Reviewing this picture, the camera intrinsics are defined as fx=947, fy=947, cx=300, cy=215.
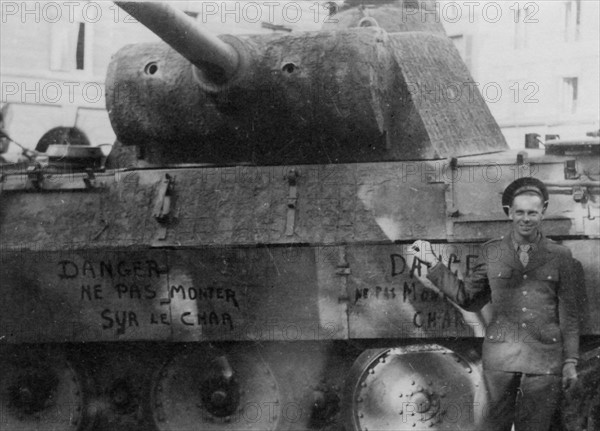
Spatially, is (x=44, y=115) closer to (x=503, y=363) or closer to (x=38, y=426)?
(x=38, y=426)

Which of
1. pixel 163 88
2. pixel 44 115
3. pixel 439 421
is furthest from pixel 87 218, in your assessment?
pixel 44 115

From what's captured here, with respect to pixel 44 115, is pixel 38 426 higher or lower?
lower

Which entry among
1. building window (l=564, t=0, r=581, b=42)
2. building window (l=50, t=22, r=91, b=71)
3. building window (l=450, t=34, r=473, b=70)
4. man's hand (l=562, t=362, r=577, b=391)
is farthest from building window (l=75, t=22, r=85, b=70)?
man's hand (l=562, t=362, r=577, b=391)

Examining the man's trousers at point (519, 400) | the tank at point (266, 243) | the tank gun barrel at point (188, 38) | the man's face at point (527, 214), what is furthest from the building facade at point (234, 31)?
the man's trousers at point (519, 400)

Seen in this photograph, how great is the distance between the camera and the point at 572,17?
25.3 metres

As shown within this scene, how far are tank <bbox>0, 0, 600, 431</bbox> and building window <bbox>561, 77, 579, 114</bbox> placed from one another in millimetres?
19016

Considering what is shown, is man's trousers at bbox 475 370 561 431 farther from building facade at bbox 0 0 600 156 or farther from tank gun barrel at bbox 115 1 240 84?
building facade at bbox 0 0 600 156

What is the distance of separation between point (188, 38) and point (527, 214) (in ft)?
9.16

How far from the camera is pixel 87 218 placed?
316 inches

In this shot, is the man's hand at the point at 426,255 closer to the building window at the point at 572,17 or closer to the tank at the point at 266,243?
the tank at the point at 266,243

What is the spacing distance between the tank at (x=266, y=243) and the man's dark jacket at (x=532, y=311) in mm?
814

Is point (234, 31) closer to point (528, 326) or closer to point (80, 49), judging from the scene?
point (80, 49)

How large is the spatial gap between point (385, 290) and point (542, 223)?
129 centimetres

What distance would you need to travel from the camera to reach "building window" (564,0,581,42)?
25.3 metres
